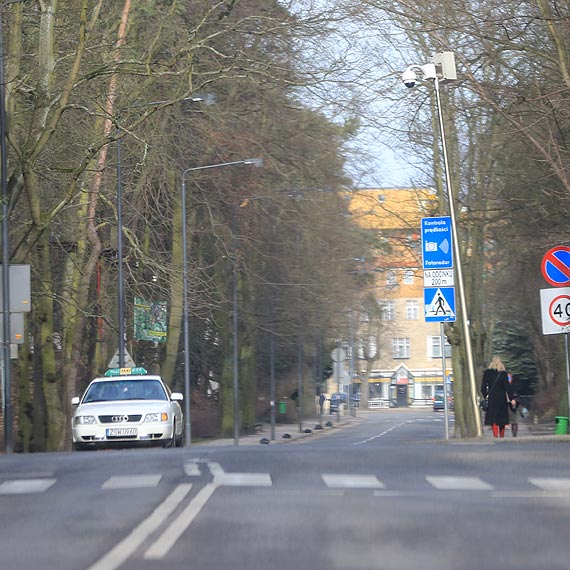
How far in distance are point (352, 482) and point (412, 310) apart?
129 metres

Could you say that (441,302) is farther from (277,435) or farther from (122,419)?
(277,435)

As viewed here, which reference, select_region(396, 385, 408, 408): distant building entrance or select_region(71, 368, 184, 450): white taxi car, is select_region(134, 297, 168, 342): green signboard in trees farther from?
select_region(396, 385, 408, 408): distant building entrance

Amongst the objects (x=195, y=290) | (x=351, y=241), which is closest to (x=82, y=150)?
(x=195, y=290)

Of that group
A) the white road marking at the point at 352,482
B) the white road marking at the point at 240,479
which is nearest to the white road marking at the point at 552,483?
the white road marking at the point at 352,482

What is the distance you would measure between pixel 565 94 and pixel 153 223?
18.3 m

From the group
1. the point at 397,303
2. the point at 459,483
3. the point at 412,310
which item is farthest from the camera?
the point at 412,310

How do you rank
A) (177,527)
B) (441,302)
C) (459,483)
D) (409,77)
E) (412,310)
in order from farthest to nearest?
1. (412,310)
2. (409,77)
3. (441,302)
4. (459,483)
5. (177,527)

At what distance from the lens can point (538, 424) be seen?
57375 millimetres

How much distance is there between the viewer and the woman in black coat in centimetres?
2862

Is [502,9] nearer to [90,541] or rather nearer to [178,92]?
[178,92]

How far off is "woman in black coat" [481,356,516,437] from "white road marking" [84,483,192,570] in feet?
63.5

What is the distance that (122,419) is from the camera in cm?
2430

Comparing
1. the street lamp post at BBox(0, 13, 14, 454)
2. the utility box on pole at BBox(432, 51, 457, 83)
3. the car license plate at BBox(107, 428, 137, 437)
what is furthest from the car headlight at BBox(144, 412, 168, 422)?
the utility box on pole at BBox(432, 51, 457, 83)

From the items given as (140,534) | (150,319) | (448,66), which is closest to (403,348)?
(150,319)
